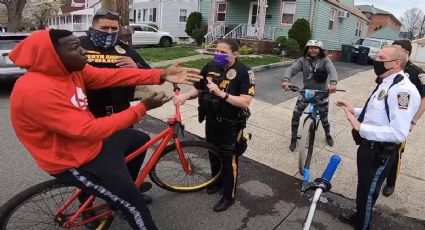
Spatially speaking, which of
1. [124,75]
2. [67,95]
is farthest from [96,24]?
[67,95]

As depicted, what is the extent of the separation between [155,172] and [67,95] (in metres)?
1.72

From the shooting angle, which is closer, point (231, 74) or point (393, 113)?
point (393, 113)

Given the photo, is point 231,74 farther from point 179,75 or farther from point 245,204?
point 245,204

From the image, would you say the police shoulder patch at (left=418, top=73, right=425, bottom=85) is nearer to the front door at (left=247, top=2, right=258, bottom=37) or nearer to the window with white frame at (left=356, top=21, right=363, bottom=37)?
the front door at (left=247, top=2, right=258, bottom=37)

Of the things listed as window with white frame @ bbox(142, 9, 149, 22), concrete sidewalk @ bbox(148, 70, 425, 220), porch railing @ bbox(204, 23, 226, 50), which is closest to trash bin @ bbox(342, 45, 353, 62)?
porch railing @ bbox(204, 23, 226, 50)

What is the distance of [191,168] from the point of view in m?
3.75

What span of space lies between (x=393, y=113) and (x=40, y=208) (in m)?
2.90

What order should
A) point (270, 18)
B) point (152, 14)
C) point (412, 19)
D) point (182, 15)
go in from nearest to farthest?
1. point (270, 18)
2. point (182, 15)
3. point (152, 14)
4. point (412, 19)

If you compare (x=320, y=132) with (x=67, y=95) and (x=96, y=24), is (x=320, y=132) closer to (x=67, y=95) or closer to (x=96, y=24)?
(x=96, y=24)

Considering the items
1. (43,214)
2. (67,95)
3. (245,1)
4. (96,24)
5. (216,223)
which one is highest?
(245,1)

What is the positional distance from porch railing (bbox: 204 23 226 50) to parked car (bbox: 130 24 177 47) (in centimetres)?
310

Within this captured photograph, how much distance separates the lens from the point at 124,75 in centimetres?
283

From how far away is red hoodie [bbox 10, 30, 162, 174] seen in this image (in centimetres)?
199

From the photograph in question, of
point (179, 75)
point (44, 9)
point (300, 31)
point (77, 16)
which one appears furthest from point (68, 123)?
point (44, 9)
